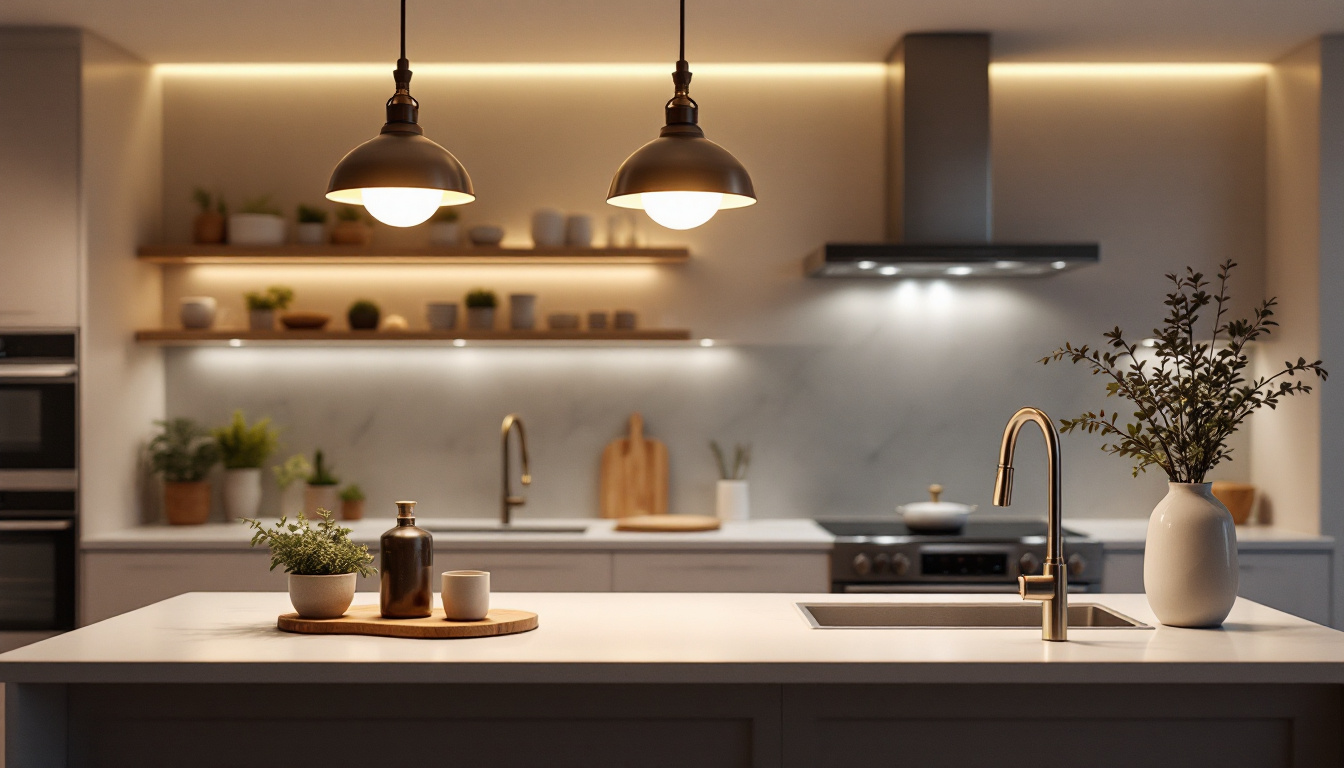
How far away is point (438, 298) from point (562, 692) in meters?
2.81

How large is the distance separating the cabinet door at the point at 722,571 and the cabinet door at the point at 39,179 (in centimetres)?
218

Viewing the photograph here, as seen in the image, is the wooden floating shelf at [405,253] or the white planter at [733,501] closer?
the wooden floating shelf at [405,253]

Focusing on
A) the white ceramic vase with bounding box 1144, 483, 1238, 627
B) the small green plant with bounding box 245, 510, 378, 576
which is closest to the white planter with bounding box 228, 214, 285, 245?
the small green plant with bounding box 245, 510, 378, 576

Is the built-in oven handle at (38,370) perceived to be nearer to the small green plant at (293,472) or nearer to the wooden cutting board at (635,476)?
the small green plant at (293,472)

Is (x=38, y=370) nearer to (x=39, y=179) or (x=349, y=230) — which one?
(x=39, y=179)

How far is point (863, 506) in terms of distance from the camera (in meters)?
4.55

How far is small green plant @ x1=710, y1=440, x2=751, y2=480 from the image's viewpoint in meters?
4.51

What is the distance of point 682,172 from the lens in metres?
2.17

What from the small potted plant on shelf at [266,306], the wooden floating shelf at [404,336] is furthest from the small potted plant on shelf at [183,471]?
the small potted plant on shelf at [266,306]

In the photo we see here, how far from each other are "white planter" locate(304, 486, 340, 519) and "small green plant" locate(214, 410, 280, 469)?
0.76 ft

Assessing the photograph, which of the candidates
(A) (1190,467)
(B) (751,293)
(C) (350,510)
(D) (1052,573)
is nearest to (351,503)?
(C) (350,510)

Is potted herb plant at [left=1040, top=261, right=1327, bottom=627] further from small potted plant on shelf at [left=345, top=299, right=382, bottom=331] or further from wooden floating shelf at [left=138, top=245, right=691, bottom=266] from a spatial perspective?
small potted plant on shelf at [left=345, top=299, right=382, bottom=331]

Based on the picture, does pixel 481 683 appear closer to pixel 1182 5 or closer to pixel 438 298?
pixel 438 298

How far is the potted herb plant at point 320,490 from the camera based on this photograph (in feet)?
14.3
